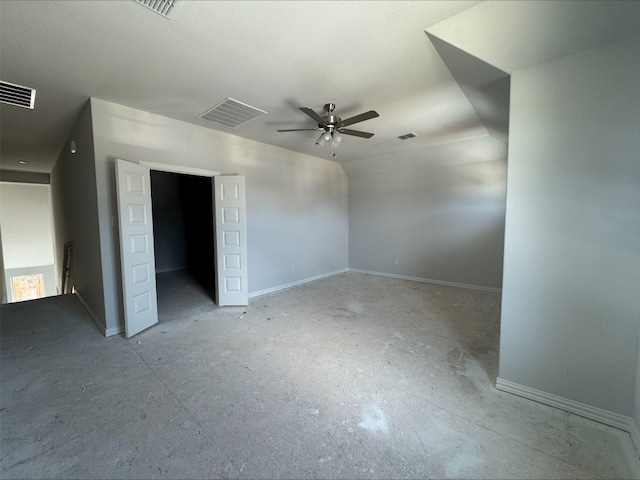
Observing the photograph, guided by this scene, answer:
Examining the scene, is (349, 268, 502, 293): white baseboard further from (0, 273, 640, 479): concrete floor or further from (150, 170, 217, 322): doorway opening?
(150, 170, 217, 322): doorway opening

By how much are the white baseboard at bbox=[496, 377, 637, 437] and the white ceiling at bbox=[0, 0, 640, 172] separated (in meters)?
2.45

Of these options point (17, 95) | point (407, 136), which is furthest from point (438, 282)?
point (17, 95)

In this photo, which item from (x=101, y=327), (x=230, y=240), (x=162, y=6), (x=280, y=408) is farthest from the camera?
(x=230, y=240)

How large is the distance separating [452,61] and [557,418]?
284cm

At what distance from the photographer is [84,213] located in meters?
3.48

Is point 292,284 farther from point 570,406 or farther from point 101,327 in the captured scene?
point 570,406

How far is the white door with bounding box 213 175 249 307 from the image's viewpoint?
3.87 metres

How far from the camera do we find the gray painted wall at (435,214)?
461cm

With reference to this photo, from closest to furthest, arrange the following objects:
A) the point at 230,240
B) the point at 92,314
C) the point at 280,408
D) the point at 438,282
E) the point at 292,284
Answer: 1. the point at 280,408
2. the point at 92,314
3. the point at 230,240
4. the point at 292,284
5. the point at 438,282

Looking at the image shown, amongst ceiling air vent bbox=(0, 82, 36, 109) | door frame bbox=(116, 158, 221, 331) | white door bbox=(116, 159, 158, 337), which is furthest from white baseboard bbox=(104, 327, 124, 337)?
ceiling air vent bbox=(0, 82, 36, 109)

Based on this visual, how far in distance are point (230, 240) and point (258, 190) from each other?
1.13 m

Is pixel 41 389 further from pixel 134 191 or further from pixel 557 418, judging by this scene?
pixel 557 418

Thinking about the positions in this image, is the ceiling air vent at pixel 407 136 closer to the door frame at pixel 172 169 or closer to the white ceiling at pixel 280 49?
the white ceiling at pixel 280 49

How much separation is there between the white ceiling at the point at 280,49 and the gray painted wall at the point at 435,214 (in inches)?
72.7
